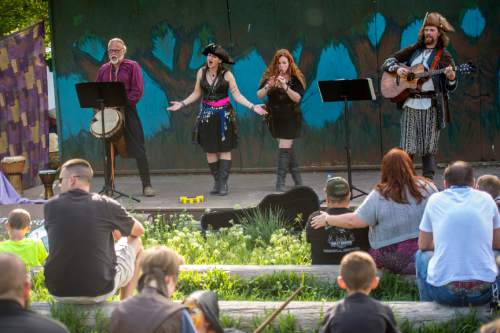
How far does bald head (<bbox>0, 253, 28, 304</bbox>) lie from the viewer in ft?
14.1

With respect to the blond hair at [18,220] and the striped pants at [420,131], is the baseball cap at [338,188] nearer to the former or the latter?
the blond hair at [18,220]

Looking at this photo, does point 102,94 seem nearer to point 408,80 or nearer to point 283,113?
point 283,113

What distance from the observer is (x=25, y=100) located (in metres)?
12.8

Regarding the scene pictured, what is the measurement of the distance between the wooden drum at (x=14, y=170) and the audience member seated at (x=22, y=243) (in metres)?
4.23

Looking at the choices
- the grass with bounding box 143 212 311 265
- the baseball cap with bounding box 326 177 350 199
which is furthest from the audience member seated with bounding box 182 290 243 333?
the grass with bounding box 143 212 311 265

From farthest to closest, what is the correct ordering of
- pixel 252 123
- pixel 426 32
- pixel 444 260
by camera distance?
pixel 252 123 → pixel 426 32 → pixel 444 260

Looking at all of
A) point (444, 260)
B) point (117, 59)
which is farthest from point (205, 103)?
point (444, 260)

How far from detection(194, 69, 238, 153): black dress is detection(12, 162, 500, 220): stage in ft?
2.07

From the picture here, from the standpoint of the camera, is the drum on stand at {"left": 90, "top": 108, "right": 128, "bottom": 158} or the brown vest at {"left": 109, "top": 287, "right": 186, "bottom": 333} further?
the drum on stand at {"left": 90, "top": 108, "right": 128, "bottom": 158}

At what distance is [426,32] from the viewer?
32.4 feet

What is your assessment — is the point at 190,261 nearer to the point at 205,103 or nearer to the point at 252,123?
the point at 205,103

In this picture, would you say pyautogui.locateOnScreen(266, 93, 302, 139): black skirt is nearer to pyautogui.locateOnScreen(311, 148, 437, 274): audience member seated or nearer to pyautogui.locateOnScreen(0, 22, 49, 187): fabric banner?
pyautogui.locateOnScreen(0, 22, 49, 187): fabric banner

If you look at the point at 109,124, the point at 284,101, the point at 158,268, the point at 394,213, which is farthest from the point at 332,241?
the point at 109,124

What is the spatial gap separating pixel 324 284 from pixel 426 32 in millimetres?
3683
